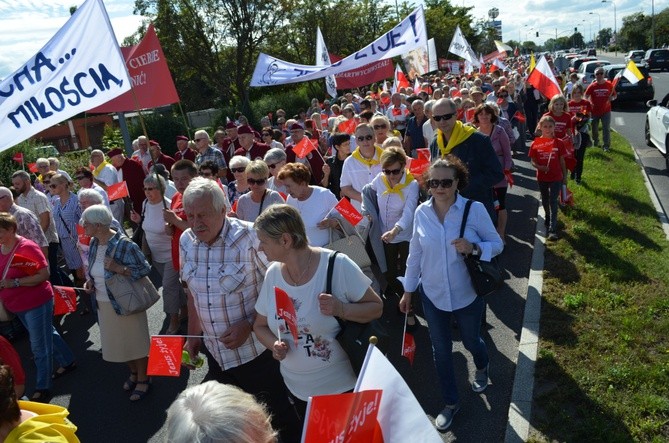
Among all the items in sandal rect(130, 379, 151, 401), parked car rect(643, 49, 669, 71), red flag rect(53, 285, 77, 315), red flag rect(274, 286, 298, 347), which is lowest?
parked car rect(643, 49, 669, 71)

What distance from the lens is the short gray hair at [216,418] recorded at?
1.67 m

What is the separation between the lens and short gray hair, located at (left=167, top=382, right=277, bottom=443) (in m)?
1.67

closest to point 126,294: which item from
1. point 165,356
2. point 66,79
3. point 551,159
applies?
point 165,356

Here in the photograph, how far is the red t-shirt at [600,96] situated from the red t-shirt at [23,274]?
1184 cm

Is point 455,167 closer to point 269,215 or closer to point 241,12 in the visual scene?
point 269,215

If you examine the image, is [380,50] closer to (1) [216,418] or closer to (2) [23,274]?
(2) [23,274]

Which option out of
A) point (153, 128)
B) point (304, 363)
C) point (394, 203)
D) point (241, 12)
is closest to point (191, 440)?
point (304, 363)

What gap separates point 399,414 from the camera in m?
1.72

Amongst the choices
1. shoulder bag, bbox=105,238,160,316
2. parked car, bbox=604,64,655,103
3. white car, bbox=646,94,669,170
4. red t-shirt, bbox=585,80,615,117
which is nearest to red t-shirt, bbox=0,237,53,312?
shoulder bag, bbox=105,238,160,316

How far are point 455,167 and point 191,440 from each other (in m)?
2.74

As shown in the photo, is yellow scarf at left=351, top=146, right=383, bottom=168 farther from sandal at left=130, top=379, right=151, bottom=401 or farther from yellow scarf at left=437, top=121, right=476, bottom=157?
sandal at left=130, top=379, right=151, bottom=401

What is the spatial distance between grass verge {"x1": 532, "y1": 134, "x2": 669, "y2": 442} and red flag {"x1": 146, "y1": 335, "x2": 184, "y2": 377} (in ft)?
7.87

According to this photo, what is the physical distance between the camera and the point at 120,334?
16.6 feet

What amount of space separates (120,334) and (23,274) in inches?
38.1
